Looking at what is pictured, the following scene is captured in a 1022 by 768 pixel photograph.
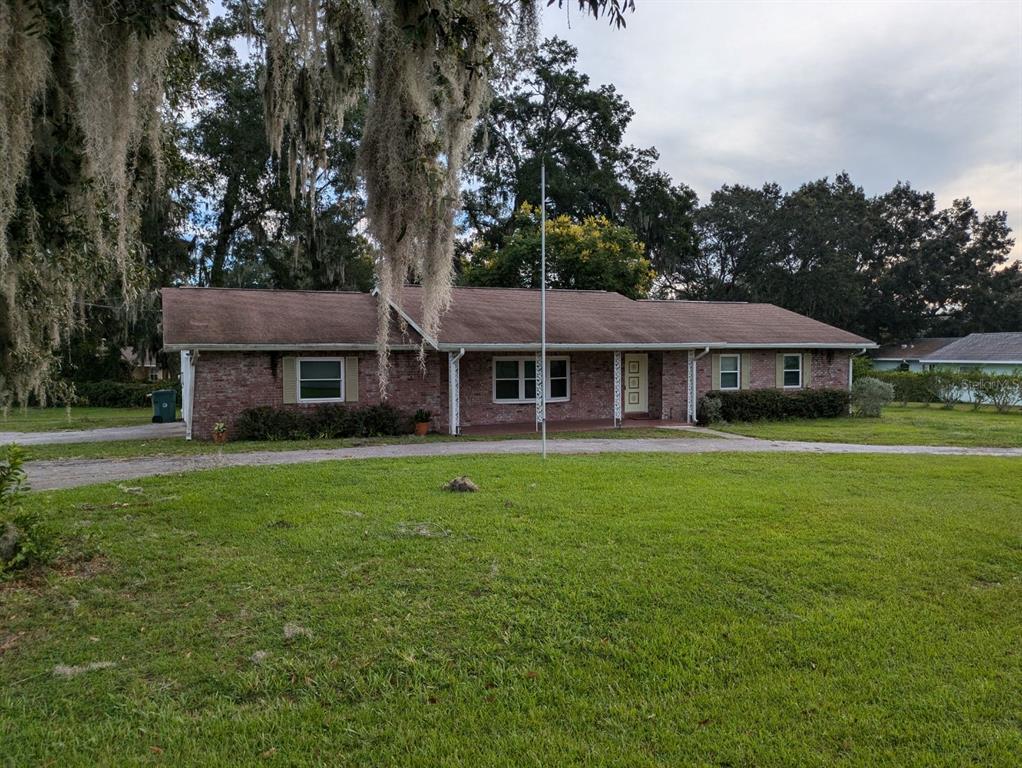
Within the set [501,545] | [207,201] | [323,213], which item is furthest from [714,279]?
[501,545]

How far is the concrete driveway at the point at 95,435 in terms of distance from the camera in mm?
14097

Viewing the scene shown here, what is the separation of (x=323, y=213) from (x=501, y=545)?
895 inches

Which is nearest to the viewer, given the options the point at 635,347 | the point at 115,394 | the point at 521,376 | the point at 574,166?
the point at 635,347

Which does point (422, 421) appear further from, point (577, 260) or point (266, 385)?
point (577, 260)

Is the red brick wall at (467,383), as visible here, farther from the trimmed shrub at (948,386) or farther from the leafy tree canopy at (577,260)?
the leafy tree canopy at (577,260)

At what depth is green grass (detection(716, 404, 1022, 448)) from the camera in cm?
1373

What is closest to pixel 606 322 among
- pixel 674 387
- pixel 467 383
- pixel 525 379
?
pixel 674 387

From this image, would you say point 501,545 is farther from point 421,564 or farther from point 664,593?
point 664,593

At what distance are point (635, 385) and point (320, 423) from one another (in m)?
9.10

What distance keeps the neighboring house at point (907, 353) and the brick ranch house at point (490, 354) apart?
22.1 metres

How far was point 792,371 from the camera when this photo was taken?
19625mm

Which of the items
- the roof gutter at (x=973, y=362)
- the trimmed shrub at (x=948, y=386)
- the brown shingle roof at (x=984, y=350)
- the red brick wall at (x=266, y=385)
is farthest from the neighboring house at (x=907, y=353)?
the red brick wall at (x=266, y=385)

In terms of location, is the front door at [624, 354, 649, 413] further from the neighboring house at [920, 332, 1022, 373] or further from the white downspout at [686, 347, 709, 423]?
the neighboring house at [920, 332, 1022, 373]

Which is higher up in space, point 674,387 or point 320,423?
point 674,387
